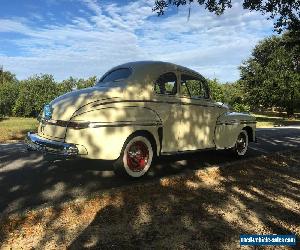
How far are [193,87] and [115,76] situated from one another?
182 cm

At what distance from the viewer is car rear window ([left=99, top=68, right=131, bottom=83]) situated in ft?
25.3

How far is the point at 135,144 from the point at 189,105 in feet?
5.60

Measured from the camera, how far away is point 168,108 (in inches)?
A: 302

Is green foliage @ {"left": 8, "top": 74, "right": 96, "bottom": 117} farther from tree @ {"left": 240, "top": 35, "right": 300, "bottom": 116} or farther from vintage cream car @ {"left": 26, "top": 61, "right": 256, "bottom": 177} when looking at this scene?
vintage cream car @ {"left": 26, "top": 61, "right": 256, "bottom": 177}

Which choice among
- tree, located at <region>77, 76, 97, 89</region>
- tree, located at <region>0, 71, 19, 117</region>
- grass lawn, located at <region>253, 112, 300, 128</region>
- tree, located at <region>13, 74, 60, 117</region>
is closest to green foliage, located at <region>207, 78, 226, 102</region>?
grass lawn, located at <region>253, 112, 300, 128</region>

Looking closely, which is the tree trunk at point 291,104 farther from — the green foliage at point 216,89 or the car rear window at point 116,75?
the car rear window at point 116,75

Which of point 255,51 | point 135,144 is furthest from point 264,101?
point 135,144

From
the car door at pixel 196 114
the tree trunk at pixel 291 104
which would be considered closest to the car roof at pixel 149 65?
the car door at pixel 196 114

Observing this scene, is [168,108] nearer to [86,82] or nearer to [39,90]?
[86,82]

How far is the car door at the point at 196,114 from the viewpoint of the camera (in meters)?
8.10

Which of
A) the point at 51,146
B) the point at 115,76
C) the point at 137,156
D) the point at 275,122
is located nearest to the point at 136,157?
the point at 137,156

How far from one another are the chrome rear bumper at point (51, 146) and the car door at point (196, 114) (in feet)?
8.14

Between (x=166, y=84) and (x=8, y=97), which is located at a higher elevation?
(x=166, y=84)

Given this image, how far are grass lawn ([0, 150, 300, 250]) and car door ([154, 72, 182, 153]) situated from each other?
73 centimetres
